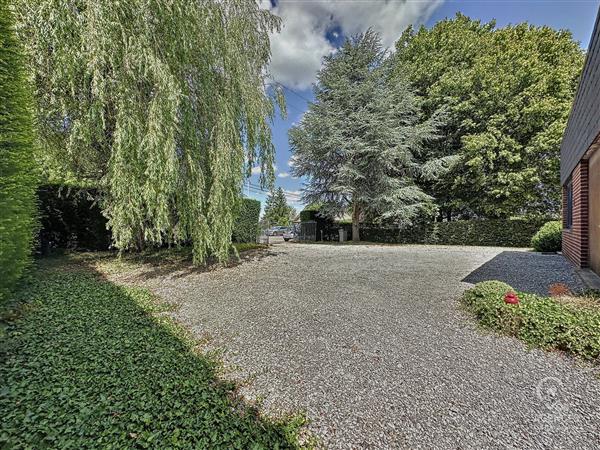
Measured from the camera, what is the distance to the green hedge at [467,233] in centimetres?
1093

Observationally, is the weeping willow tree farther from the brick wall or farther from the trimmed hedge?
the brick wall

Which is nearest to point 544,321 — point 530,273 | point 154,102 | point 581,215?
point 530,273

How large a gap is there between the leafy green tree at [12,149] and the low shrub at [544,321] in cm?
558

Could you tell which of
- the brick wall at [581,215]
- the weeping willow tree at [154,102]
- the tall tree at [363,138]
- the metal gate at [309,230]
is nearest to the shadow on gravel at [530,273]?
the brick wall at [581,215]

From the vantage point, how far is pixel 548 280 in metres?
4.86

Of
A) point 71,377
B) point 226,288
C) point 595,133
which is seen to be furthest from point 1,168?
point 595,133

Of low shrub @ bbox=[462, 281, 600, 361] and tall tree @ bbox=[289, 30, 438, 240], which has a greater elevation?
tall tree @ bbox=[289, 30, 438, 240]

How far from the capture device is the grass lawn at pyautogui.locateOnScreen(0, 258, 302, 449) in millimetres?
1613

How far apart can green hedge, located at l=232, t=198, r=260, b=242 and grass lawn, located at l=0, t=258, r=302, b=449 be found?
7440mm

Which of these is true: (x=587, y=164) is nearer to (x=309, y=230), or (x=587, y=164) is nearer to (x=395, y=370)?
(x=395, y=370)

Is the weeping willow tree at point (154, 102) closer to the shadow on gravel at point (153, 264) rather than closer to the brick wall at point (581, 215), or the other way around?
the shadow on gravel at point (153, 264)

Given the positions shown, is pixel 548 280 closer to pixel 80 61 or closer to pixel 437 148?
pixel 80 61

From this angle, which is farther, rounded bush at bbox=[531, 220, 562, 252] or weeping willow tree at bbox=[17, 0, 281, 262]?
rounded bush at bbox=[531, 220, 562, 252]

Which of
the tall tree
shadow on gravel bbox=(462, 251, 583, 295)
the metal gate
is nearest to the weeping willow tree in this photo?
shadow on gravel bbox=(462, 251, 583, 295)
